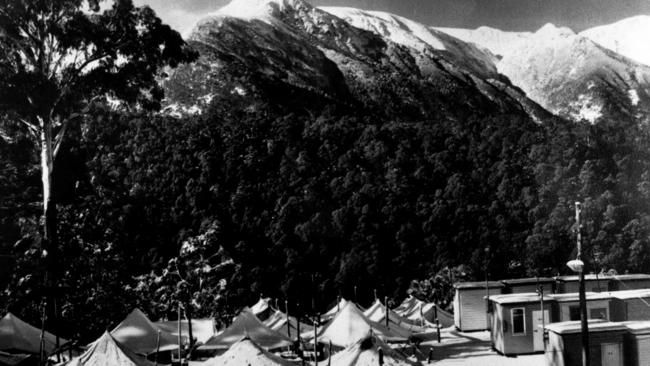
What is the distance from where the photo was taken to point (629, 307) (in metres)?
21.4

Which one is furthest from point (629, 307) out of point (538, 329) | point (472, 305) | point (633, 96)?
point (633, 96)

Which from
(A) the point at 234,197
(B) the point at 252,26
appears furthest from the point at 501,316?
(B) the point at 252,26

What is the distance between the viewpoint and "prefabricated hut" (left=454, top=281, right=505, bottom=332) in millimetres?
29266

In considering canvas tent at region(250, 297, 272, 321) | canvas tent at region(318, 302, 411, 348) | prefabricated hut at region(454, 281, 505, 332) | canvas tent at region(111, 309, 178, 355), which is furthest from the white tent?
canvas tent at region(111, 309, 178, 355)

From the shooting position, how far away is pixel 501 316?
22.0m

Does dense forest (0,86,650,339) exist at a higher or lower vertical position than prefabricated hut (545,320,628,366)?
higher

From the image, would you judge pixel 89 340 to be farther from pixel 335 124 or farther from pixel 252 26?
pixel 252 26

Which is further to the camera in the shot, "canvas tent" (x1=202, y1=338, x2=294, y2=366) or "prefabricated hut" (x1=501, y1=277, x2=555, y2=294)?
"prefabricated hut" (x1=501, y1=277, x2=555, y2=294)

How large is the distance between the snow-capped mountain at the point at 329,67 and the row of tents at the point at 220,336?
5093 centimetres

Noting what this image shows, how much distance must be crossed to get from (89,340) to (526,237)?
42.7m

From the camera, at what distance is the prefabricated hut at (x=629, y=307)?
2133cm

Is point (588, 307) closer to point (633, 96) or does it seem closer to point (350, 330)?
point (350, 330)

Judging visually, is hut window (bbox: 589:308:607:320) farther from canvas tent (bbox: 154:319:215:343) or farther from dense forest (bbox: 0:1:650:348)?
dense forest (bbox: 0:1:650:348)

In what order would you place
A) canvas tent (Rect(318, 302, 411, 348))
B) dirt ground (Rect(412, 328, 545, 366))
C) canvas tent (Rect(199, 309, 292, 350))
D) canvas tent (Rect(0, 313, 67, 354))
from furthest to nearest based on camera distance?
canvas tent (Rect(318, 302, 411, 348)) → dirt ground (Rect(412, 328, 545, 366)) → canvas tent (Rect(199, 309, 292, 350)) → canvas tent (Rect(0, 313, 67, 354))
